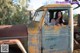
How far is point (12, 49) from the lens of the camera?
8070 millimetres

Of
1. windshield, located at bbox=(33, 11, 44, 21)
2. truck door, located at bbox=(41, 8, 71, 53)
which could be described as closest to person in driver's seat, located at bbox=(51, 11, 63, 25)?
truck door, located at bbox=(41, 8, 71, 53)

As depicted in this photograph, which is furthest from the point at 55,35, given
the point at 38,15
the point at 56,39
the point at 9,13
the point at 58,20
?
the point at 9,13

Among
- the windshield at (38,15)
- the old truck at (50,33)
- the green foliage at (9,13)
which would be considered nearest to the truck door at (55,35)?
the old truck at (50,33)

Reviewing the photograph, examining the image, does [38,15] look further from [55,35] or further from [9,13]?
[9,13]

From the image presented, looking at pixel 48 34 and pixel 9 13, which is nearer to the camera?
pixel 48 34

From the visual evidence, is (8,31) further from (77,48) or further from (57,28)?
(77,48)

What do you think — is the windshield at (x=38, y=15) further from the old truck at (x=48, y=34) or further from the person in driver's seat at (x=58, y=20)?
the person in driver's seat at (x=58, y=20)

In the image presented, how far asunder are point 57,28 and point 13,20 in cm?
1354

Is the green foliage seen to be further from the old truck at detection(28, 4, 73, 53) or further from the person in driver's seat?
the old truck at detection(28, 4, 73, 53)

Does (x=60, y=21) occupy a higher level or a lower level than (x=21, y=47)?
higher

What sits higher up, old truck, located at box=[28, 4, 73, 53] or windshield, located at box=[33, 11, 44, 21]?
windshield, located at box=[33, 11, 44, 21]

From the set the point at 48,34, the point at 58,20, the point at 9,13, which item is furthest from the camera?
the point at 9,13

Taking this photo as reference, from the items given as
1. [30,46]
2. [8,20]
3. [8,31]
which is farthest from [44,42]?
[8,20]

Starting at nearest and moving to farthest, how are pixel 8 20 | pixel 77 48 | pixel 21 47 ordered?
1. pixel 21 47
2. pixel 77 48
3. pixel 8 20
